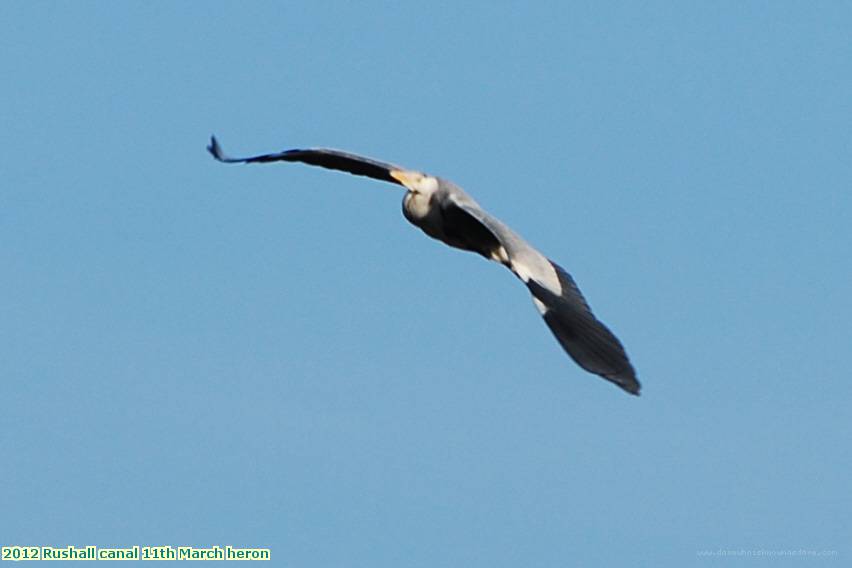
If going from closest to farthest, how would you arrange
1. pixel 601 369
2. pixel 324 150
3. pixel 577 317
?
pixel 601 369 → pixel 577 317 → pixel 324 150

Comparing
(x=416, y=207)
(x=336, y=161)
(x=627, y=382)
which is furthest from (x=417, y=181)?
(x=627, y=382)

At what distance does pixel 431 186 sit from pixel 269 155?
3.48m

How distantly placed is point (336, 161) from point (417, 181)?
6.83ft

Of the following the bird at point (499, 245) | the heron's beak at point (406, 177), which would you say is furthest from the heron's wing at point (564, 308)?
the heron's beak at point (406, 177)

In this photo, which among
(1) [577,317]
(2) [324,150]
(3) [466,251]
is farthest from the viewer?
(2) [324,150]

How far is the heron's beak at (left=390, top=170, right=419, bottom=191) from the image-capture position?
109ft

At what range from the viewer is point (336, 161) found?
34.9 metres

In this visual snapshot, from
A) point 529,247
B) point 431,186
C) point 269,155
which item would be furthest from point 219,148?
point 529,247

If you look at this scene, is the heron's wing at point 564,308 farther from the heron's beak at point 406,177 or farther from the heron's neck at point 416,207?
the heron's beak at point 406,177

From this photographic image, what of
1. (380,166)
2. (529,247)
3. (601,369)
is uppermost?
(380,166)

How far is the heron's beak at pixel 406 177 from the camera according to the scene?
3319 cm

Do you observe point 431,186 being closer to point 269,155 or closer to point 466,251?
point 466,251

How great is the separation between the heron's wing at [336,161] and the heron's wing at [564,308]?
7.91ft

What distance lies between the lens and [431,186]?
108ft
